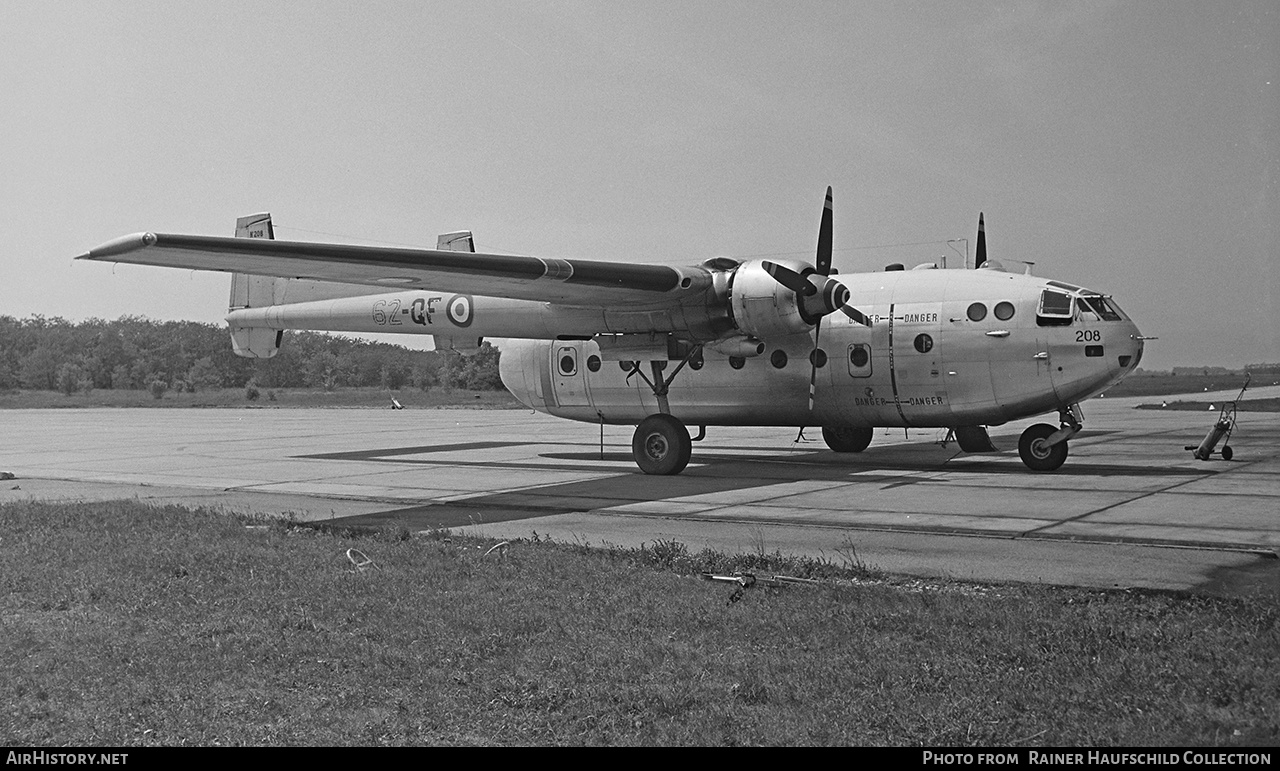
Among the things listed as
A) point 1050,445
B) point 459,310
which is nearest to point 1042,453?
point 1050,445

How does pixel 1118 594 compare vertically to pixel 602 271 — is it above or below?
below

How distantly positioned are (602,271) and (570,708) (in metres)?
11.9

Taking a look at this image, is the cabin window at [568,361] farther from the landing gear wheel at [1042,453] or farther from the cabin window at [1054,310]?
the cabin window at [1054,310]

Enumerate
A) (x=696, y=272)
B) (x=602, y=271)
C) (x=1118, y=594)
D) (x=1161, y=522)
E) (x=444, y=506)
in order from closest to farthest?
(x=1118, y=594) → (x=1161, y=522) → (x=444, y=506) → (x=602, y=271) → (x=696, y=272)

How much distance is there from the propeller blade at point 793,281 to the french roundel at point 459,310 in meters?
6.94

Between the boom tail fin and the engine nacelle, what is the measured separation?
43.8ft

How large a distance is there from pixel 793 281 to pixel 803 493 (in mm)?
4376

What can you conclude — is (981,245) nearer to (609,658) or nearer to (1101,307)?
(1101,307)

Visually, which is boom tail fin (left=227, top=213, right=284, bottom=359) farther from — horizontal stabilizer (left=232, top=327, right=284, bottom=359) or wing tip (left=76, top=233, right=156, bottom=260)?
wing tip (left=76, top=233, right=156, bottom=260)

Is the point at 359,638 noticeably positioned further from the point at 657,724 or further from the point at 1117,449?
the point at 1117,449

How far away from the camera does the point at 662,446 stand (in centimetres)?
1919

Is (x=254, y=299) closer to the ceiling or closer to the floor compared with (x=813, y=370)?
closer to the ceiling
